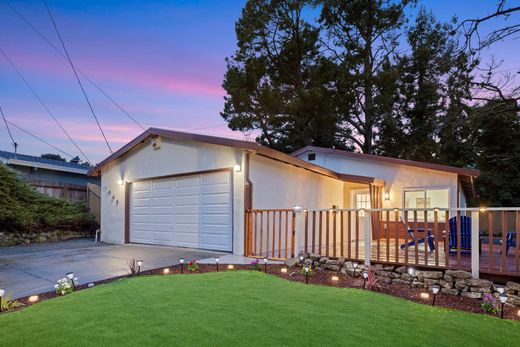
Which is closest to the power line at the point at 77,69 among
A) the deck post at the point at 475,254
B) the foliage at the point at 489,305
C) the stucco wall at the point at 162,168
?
the stucco wall at the point at 162,168

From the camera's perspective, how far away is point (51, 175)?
16188 mm

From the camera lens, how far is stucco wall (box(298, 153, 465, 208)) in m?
11.9

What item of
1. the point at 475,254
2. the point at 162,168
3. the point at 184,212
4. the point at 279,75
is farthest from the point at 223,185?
the point at 279,75

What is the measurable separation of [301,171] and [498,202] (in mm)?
17319

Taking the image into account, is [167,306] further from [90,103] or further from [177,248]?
[90,103]

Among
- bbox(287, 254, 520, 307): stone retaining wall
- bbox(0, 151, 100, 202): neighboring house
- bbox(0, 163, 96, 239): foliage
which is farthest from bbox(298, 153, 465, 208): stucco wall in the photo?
bbox(0, 151, 100, 202): neighboring house

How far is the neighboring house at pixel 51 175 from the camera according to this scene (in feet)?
43.9

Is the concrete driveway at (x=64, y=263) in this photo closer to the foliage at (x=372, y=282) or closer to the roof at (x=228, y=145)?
the roof at (x=228, y=145)

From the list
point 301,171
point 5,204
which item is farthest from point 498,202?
point 5,204

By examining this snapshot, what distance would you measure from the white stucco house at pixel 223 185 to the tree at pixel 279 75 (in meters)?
7.36

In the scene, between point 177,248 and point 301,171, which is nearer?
point 177,248

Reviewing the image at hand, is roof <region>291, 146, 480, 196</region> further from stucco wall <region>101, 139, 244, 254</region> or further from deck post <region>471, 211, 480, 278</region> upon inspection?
deck post <region>471, 211, 480, 278</region>

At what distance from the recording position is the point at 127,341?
3078mm

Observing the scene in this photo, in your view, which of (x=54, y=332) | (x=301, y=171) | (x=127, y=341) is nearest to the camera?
(x=127, y=341)
